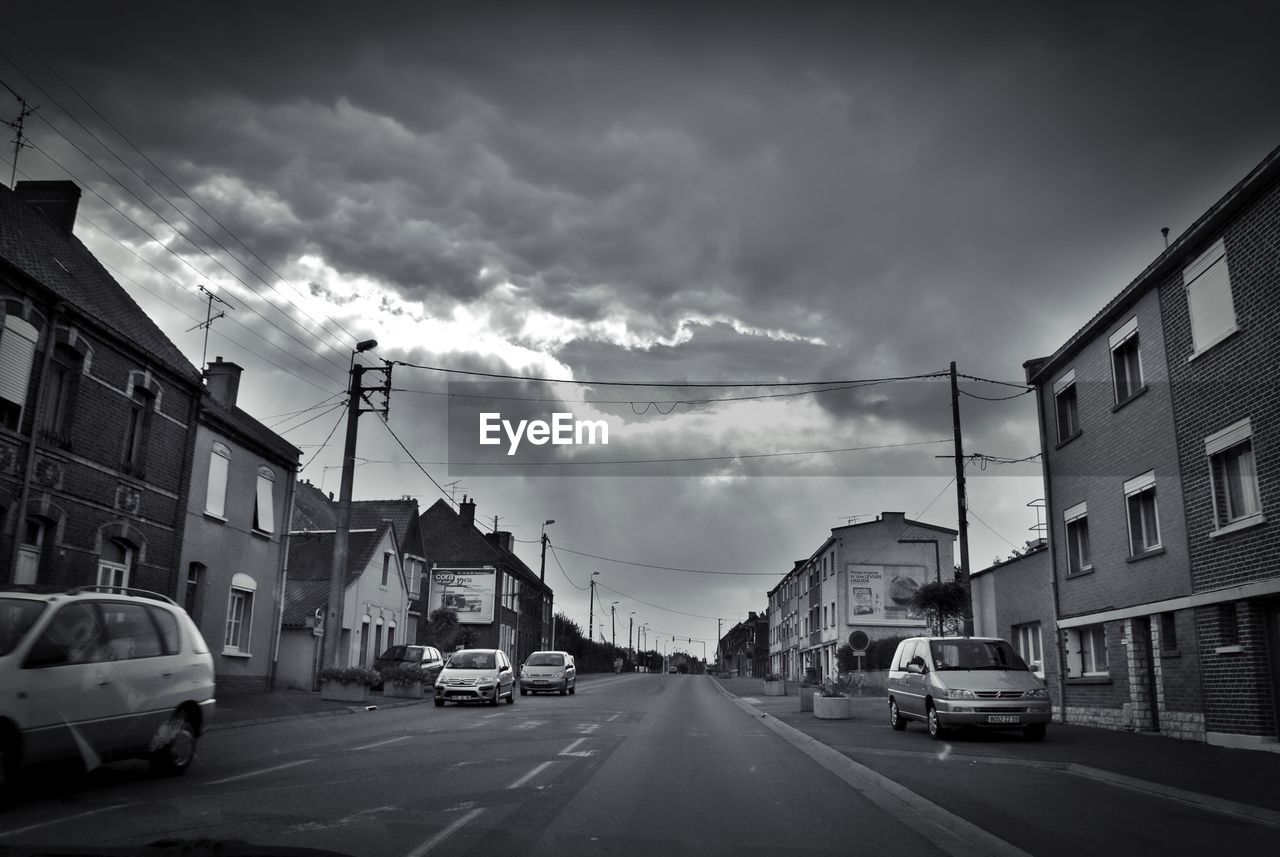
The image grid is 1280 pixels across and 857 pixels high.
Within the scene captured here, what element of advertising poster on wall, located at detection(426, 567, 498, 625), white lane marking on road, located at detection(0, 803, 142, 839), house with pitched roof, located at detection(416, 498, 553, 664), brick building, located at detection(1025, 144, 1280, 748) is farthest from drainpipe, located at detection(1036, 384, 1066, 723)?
advertising poster on wall, located at detection(426, 567, 498, 625)

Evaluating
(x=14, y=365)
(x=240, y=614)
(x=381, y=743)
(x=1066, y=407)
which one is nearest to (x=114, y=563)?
(x=14, y=365)

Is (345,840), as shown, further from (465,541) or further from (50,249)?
(465,541)

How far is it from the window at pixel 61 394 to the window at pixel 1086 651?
2161 cm

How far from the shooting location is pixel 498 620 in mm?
64000

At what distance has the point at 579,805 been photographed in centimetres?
862

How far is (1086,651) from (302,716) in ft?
55.7

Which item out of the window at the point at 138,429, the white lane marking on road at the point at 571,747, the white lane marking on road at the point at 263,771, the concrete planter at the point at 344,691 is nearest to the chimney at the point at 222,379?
the window at the point at 138,429

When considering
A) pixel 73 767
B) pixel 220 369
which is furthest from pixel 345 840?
pixel 220 369

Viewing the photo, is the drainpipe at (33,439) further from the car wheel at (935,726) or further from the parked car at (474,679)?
the car wheel at (935,726)

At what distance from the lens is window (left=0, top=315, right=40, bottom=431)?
17359mm

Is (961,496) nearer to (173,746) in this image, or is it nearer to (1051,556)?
(1051,556)

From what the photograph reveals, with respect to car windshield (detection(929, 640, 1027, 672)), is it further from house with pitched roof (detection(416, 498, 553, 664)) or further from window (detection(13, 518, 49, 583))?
house with pitched roof (detection(416, 498, 553, 664))

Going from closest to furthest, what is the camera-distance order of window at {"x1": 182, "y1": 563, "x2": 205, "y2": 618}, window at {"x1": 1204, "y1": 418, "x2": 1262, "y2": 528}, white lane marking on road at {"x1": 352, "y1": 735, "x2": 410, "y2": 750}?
1. white lane marking on road at {"x1": 352, "y1": 735, "x2": 410, "y2": 750}
2. window at {"x1": 1204, "y1": 418, "x2": 1262, "y2": 528}
3. window at {"x1": 182, "y1": 563, "x2": 205, "y2": 618}

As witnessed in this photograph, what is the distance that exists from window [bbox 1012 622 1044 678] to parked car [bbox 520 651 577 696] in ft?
49.3
